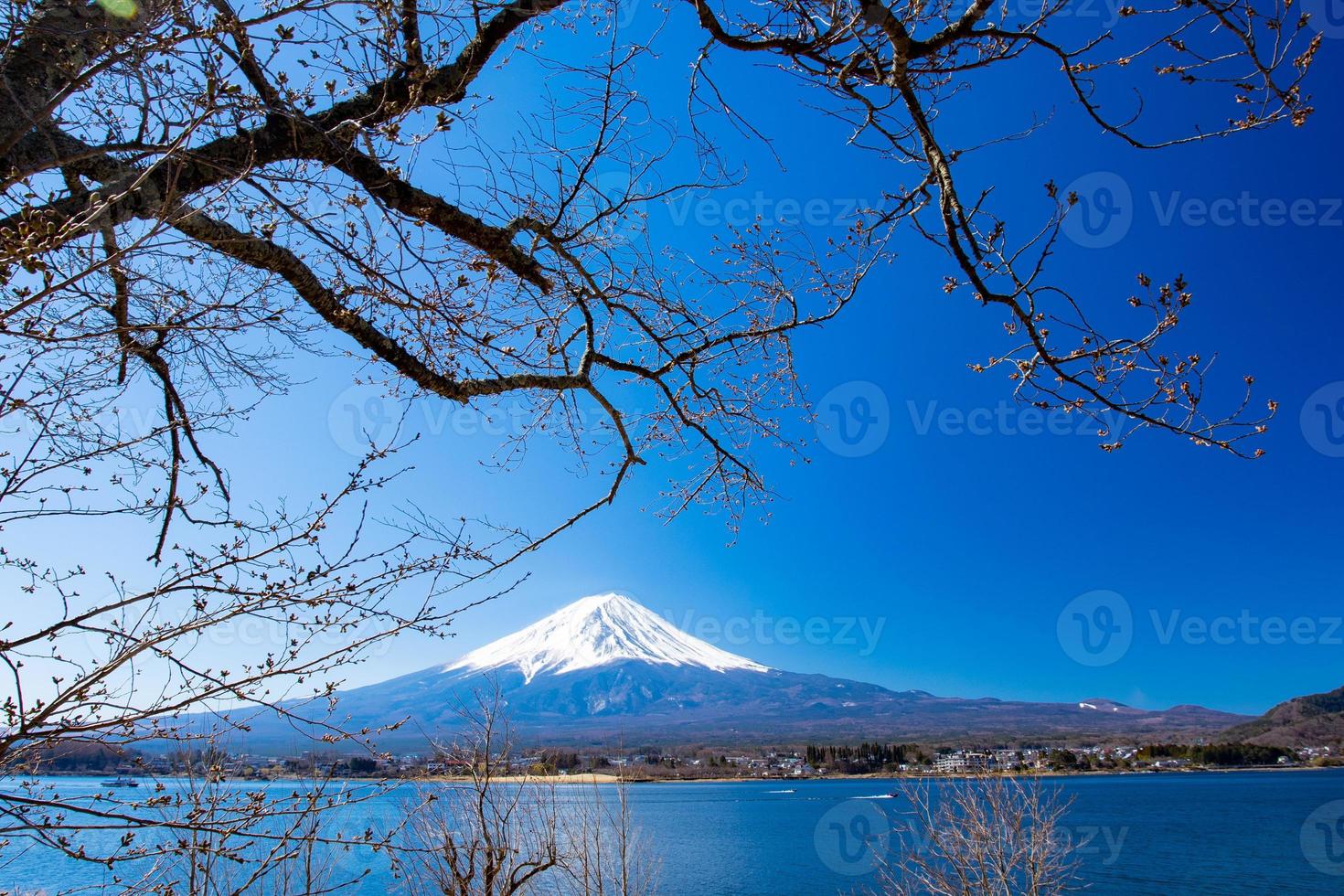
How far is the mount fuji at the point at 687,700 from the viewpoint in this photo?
126312mm

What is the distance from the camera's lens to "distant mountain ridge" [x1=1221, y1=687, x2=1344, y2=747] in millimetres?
98312

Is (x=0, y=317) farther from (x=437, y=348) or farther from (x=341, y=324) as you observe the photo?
(x=437, y=348)

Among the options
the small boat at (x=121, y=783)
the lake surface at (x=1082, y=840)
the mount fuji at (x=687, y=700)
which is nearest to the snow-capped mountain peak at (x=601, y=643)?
the mount fuji at (x=687, y=700)

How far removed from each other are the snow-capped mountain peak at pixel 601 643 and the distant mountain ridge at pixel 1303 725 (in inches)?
3713

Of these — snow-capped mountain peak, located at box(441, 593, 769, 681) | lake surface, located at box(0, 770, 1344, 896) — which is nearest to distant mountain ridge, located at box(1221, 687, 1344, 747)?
lake surface, located at box(0, 770, 1344, 896)

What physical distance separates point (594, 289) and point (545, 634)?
616ft

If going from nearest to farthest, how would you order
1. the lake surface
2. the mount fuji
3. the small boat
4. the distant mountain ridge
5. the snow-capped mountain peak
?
the small boat, the lake surface, the distant mountain ridge, the mount fuji, the snow-capped mountain peak

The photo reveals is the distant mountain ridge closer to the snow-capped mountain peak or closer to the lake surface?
the lake surface

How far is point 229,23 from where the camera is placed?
127cm

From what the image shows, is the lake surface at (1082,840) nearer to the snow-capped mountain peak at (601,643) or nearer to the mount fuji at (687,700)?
the mount fuji at (687,700)

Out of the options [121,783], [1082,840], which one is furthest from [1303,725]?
[121,783]

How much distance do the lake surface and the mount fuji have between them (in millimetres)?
31303

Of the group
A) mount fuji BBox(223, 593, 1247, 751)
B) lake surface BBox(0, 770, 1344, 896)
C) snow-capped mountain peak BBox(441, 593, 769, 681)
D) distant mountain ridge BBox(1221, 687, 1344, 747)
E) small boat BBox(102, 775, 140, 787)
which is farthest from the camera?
snow-capped mountain peak BBox(441, 593, 769, 681)


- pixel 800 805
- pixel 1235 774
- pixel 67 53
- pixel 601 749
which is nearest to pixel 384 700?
pixel 601 749
